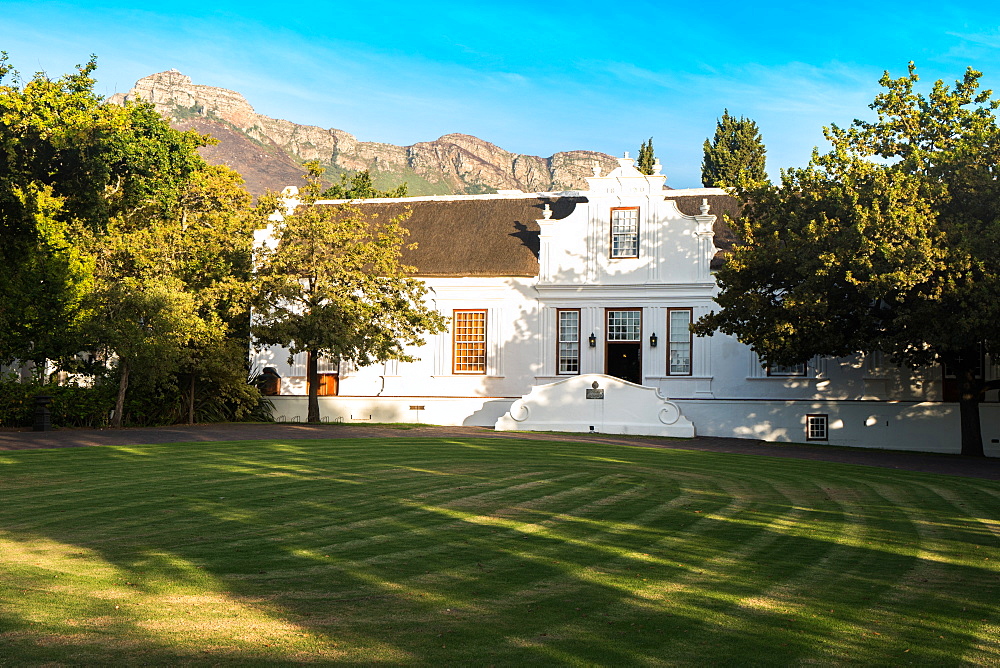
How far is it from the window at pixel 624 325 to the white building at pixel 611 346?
0.15 feet

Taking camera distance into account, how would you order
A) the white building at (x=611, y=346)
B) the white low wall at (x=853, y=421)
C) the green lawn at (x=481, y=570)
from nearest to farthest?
the green lawn at (x=481, y=570)
the white low wall at (x=853, y=421)
the white building at (x=611, y=346)

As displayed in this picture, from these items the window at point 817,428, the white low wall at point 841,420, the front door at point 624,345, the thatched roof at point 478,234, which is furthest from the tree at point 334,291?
the window at point 817,428

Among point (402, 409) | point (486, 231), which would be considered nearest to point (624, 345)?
point (486, 231)

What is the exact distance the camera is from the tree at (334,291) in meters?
31.4

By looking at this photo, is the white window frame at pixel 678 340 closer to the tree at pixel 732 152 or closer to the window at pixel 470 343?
the window at pixel 470 343

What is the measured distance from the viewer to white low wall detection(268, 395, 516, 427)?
36125 mm

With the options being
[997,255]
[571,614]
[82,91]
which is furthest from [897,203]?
[82,91]

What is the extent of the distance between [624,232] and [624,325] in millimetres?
3543

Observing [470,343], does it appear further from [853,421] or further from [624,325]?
[853,421]

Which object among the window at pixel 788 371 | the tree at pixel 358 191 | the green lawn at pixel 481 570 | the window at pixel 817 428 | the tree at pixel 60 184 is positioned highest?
the tree at pixel 358 191

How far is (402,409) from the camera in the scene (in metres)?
36.9

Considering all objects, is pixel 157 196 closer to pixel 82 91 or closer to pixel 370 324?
pixel 82 91

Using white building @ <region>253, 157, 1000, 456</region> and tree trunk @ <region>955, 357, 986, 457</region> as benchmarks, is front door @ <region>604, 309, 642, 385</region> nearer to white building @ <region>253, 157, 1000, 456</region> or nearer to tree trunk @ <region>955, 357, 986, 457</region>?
white building @ <region>253, 157, 1000, 456</region>

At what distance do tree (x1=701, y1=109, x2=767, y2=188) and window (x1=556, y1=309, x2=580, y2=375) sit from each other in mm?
28631
